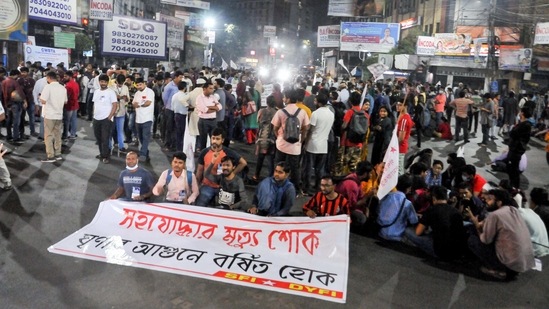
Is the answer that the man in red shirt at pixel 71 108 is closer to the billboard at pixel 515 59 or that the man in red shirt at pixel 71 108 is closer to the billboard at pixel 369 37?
the billboard at pixel 515 59

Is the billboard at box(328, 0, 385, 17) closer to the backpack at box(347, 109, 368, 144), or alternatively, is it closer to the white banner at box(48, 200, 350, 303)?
the backpack at box(347, 109, 368, 144)

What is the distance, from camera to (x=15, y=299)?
169 inches

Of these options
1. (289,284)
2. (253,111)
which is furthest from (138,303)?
(253,111)

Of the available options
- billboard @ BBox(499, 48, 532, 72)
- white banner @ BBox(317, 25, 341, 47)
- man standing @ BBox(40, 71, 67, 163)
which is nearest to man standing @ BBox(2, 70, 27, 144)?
man standing @ BBox(40, 71, 67, 163)

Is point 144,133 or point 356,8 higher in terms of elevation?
point 356,8

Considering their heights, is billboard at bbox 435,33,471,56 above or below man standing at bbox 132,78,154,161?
above

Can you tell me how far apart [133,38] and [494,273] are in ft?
50.5

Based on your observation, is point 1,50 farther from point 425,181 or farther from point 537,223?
point 537,223

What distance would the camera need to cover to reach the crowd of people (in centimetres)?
573

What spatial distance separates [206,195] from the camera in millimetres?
6484

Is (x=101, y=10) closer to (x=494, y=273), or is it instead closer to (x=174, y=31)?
(x=174, y=31)

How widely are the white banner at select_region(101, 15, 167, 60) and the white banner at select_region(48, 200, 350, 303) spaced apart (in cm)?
1256

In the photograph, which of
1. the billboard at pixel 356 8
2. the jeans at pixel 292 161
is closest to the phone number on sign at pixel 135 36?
the jeans at pixel 292 161

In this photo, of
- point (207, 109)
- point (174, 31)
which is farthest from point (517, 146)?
point (174, 31)
